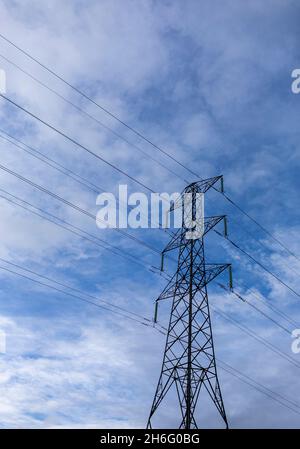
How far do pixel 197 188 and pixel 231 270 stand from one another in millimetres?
6761

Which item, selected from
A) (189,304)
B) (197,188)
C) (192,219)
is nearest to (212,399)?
(189,304)

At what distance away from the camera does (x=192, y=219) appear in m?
30.1

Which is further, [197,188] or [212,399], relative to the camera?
[197,188]

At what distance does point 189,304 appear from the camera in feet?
87.8

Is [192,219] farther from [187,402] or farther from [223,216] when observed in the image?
[187,402]
